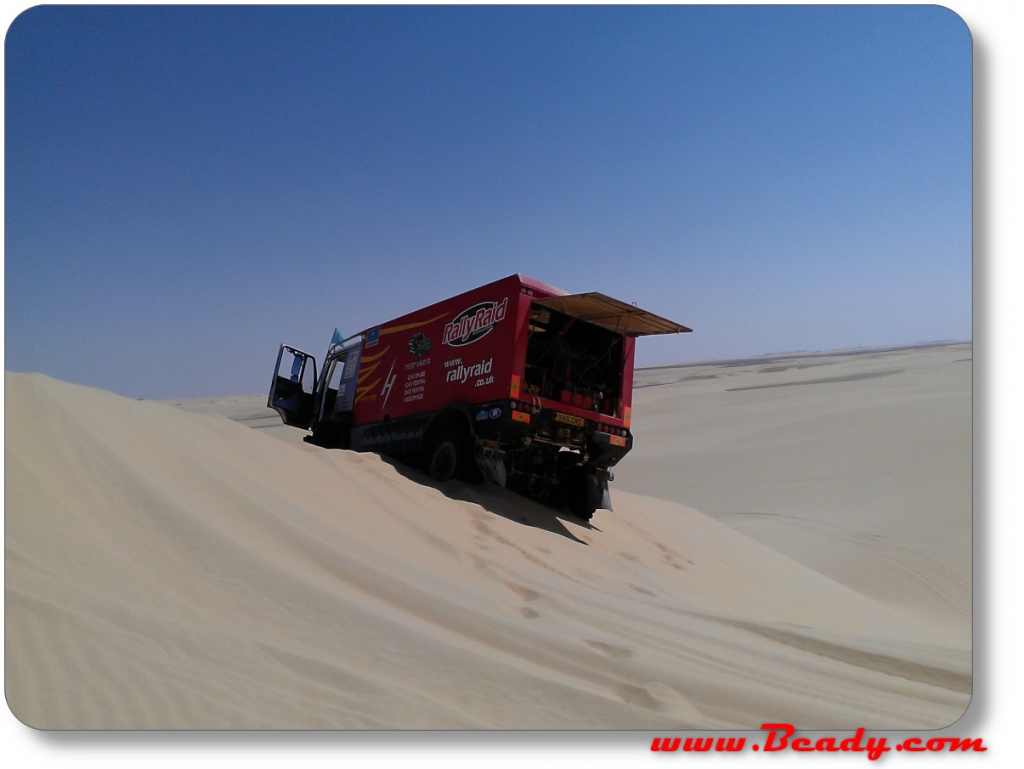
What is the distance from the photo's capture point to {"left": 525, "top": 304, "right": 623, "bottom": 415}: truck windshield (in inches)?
388

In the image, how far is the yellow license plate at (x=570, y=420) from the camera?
9604mm

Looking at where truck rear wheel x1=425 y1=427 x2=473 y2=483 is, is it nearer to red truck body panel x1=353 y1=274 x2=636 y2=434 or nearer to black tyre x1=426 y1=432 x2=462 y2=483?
black tyre x1=426 y1=432 x2=462 y2=483

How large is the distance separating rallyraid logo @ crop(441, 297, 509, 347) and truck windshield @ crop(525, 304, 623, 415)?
0.42 meters

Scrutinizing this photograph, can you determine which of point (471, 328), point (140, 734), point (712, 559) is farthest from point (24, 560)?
point (712, 559)

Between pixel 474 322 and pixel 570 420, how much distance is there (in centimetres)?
172

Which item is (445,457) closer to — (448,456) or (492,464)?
(448,456)

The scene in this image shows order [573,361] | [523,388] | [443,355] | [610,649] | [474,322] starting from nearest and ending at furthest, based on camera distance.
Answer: [610,649] < [523,388] < [474,322] < [573,361] < [443,355]

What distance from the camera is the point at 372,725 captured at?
3494mm

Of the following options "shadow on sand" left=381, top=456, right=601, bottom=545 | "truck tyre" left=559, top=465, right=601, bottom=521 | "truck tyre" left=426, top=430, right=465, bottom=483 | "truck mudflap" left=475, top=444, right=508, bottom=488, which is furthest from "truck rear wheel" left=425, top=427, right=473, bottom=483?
"truck tyre" left=559, top=465, right=601, bottom=521

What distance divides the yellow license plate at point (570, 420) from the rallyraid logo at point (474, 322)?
1.34 m

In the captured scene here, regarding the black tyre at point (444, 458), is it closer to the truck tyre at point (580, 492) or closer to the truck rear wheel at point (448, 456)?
the truck rear wheel at point (448, 456)

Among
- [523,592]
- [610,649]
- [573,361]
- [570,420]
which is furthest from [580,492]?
[610,649]

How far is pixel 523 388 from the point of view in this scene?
934cm

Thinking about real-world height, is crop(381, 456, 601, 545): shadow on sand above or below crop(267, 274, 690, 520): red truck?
below
